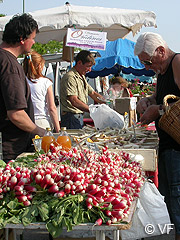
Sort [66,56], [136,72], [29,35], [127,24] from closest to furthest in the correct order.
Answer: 1. [29,35]
2. [127,24]
3. [66,56]
4. [136,72]

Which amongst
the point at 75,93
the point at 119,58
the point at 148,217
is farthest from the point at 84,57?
the point at 119,58

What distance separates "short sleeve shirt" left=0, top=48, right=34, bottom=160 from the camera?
282 cm

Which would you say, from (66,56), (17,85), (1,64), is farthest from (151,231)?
(66,56)

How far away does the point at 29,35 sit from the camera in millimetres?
3057

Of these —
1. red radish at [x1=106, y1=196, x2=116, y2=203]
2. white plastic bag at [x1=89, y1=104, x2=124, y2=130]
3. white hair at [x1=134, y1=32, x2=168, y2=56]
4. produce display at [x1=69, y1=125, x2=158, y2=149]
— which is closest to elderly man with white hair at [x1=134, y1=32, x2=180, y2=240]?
white hair at [x1=134, y1=32, x2=168, y2=56]

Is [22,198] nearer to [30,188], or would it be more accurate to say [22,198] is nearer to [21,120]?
[30,188]

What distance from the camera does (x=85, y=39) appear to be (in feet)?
18.5

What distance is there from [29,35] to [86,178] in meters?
1.64

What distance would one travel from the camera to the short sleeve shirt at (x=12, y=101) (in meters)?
2.82

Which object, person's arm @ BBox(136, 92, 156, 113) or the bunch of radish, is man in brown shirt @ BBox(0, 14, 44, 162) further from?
person's arm @ BBox(136, 92, 156, 113)

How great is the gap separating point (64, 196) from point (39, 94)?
2530mm

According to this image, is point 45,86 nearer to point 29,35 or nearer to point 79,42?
point 29,35

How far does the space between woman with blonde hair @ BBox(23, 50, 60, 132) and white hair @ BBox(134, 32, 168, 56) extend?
1.50m

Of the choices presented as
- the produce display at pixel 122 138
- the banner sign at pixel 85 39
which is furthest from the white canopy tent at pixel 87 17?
the produce display at pixel 122 138
